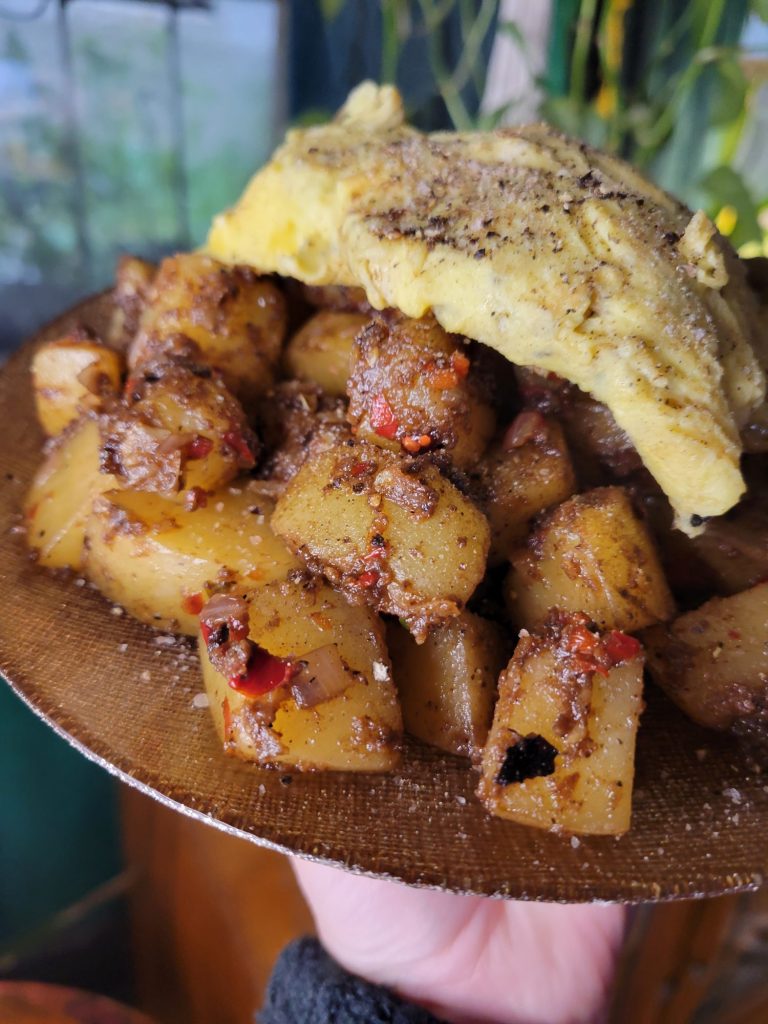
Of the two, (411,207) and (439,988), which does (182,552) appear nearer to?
(411,207)

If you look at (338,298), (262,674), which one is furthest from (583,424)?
(262,674)

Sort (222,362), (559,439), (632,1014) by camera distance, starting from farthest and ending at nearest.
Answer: (632,1014) < (222,362) < (559,439)

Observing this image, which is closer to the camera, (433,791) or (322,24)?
→ (433,791)

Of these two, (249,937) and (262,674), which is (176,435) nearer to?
(262,674)

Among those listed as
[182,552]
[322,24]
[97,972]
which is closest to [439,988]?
[182,552]

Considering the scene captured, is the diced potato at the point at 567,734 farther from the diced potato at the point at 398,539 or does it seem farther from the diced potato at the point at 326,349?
the diced potato at the point at 326,349

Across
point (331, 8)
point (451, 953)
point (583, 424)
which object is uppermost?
point (331, 8)
